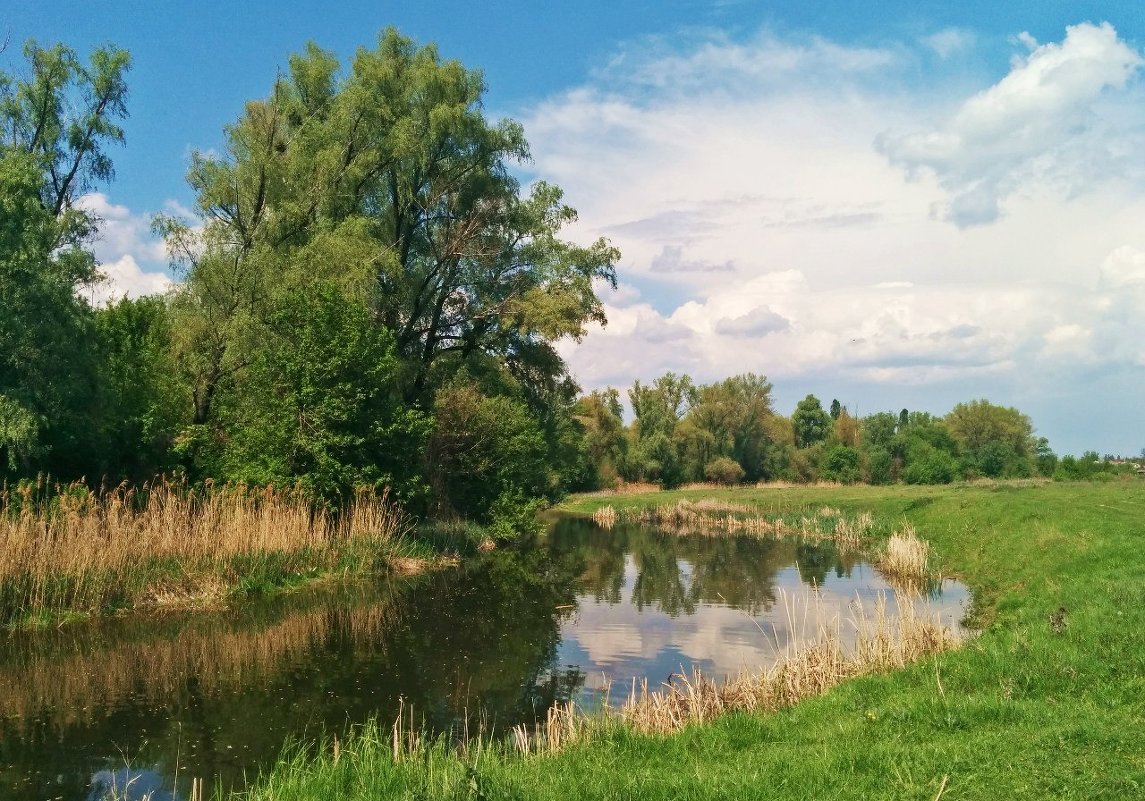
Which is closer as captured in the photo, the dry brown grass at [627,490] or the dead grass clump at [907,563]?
the dead grass clump at [907,563]

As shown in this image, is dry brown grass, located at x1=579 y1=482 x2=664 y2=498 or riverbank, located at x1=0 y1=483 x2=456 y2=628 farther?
dry brown grass, located at x1=579 y1=482 x2=664 y2=498

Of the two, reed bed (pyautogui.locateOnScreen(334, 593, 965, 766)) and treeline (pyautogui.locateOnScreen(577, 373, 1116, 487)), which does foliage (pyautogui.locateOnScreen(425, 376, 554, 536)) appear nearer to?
reed bed (pyautogui.locateOnScreen(334, 593, 965, 766))

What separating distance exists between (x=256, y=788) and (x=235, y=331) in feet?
66.6

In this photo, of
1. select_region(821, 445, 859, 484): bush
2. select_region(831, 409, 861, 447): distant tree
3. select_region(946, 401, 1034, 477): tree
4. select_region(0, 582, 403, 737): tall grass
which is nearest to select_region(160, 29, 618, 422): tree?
select_region(0, 582, 403, 737): tall grass

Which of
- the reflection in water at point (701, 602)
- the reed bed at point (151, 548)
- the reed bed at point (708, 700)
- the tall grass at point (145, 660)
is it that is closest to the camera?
the reed bed at point (708, 700)

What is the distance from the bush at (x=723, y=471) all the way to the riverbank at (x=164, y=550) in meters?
59.5

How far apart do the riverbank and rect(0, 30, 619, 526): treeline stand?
1446 mm

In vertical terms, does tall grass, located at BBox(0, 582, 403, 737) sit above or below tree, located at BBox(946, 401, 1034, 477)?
below

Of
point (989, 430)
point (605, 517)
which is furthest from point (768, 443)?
point (605, 517)

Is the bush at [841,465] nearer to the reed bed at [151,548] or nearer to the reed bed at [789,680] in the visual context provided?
the reed bed at [151,548]

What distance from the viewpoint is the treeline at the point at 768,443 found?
77688 mm

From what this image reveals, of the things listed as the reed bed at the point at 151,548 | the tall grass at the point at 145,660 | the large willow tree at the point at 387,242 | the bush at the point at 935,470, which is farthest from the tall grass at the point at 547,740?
the bush at the point at 935,470

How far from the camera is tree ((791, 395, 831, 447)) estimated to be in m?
101

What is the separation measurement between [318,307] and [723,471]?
61.1 m
